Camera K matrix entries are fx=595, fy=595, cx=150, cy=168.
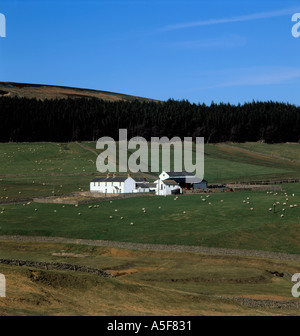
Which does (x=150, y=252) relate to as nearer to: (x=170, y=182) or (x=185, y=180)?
(x=170, y=182)

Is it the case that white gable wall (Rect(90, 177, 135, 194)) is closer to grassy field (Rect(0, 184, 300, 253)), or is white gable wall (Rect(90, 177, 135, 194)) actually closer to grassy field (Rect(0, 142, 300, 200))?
grassy field (Rect(0, 142, 300, 200))

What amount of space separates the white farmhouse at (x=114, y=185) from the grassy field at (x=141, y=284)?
4569 centimetres

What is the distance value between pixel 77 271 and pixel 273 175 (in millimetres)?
98446

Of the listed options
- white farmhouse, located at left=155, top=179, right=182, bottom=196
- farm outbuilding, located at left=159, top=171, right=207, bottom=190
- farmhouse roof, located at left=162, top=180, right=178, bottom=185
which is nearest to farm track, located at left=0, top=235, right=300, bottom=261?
white farmhouse, located at left=155, top=179, right=182, bottom=196

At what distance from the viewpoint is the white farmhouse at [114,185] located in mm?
120812

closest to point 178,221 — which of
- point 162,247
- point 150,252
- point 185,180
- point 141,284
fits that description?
point 162,247

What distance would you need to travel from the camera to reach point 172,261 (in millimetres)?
66938

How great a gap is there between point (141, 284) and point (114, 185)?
230 feet

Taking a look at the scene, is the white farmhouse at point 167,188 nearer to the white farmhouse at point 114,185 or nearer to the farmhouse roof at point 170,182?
the farmhouse roof at point 170,182

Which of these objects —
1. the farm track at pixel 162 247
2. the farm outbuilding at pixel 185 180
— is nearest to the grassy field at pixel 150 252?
the farm track at pixel 162 247

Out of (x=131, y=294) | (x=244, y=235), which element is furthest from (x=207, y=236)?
(x=131, y=294)

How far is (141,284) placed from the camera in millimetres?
52156

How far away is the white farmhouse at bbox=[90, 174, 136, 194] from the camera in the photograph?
12081 centimetres
